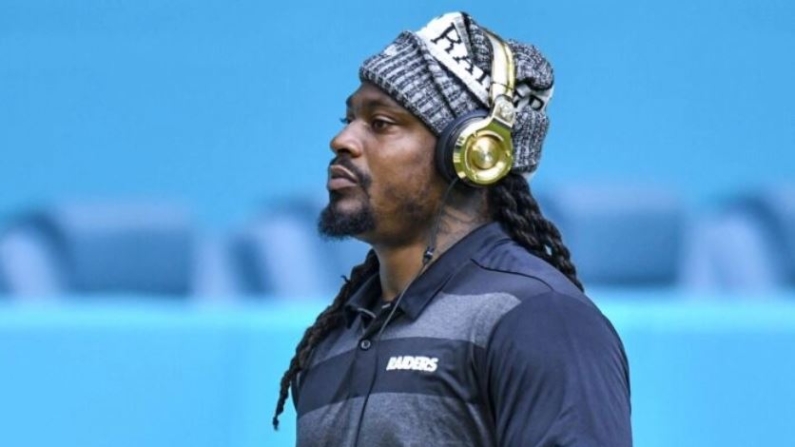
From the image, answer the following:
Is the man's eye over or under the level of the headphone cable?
over

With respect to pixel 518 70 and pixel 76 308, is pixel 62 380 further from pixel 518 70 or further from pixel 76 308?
pixel 518 70

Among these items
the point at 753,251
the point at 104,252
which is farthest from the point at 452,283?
the point at 753,251

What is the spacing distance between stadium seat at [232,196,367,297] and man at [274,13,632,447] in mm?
2189

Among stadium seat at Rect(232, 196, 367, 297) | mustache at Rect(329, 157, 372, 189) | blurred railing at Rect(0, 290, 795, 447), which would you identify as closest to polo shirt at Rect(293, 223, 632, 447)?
mustache at Rect(329, 157, 372, 189)

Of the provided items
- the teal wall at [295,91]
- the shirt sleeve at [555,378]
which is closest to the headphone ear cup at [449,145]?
the shirt sleeve at [555,378]

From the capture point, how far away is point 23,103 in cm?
475

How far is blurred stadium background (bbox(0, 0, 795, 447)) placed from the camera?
376cm

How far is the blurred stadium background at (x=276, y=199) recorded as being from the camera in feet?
12.3

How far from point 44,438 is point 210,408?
0.35 metres

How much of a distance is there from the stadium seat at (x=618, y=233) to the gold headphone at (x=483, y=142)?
7.66 ft

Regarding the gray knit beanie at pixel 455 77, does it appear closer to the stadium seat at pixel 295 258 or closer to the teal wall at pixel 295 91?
the stadium seat at pixel 295 258

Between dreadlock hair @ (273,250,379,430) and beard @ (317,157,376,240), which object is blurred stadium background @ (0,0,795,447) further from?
beard @ (317,157,376,240)

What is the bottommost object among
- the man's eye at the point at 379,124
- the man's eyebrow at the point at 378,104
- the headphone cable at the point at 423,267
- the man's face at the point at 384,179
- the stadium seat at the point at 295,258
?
the stadium seat at the point at 295,258

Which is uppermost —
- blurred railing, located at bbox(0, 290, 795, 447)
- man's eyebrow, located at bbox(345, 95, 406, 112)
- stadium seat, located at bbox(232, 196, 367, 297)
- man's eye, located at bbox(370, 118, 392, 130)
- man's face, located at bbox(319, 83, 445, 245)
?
man's eyebrow, located at bbox(345, 95, 406, 112)
